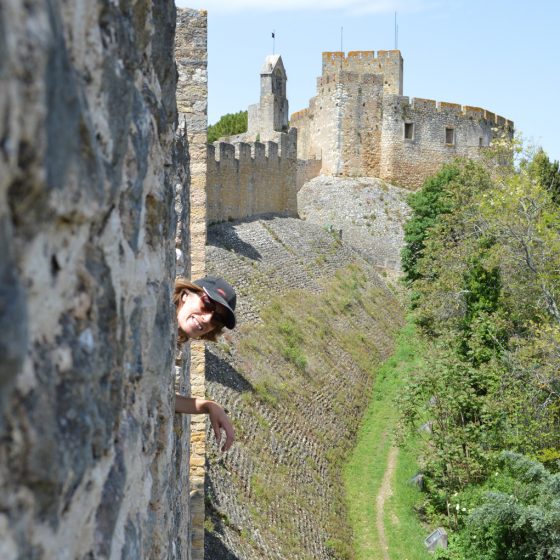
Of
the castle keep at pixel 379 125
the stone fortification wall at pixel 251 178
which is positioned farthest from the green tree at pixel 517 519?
the castle keep at pixel 379 125

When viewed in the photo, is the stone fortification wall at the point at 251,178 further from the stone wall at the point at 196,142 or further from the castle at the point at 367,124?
the stone wall at the point at 196,142

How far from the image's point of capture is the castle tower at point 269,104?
118 feet

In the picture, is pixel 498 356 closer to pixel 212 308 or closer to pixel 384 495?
pixel 384 495

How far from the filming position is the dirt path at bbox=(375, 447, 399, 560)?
1486 centimetres

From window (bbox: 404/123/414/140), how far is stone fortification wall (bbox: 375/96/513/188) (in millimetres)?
47

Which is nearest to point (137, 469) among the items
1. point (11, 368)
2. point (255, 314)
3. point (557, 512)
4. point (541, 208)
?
point (11, 368)

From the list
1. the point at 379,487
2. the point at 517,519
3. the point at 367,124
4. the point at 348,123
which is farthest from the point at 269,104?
the point at 517,519

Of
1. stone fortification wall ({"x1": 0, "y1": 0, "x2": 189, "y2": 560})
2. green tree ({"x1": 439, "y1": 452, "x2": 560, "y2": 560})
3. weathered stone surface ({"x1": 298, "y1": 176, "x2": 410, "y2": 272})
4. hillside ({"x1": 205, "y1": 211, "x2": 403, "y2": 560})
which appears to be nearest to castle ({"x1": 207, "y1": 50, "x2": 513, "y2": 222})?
weathered stone surface ({"x1": 298, "y1": 176, "x2": 410, "y2": 272})

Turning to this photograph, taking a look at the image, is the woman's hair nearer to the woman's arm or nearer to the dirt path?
the woman's arm

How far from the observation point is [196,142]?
266 inches

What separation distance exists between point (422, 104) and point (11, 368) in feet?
128

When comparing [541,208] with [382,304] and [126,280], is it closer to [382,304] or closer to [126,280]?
[382,304]

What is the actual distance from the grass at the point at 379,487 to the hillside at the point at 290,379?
330 millimetres

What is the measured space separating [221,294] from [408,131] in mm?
36470
